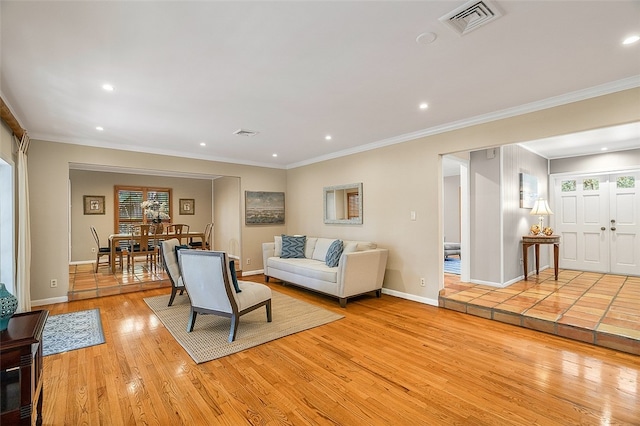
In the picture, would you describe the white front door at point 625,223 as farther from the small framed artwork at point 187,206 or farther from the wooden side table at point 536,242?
the small framed artwork at point 187,206

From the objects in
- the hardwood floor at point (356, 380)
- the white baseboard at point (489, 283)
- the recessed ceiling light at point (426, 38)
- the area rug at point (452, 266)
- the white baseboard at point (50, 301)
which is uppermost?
the recessed ceiling light at point (426, 38)

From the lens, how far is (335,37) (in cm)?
207

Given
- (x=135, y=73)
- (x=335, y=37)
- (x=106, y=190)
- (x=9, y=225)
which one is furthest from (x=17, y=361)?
(x=106, y=190)

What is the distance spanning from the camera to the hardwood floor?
1.98 m

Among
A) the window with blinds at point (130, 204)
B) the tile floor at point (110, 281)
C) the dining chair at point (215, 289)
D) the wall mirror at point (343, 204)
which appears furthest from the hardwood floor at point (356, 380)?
the window with blinds at point (130, 204)

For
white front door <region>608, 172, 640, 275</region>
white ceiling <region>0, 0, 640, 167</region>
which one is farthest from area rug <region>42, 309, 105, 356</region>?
white front door <region>608, 172, 640, 275</region>

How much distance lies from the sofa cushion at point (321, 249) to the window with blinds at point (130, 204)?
509 cm

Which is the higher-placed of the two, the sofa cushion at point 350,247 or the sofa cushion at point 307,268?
the sofa cushion at point 350,247

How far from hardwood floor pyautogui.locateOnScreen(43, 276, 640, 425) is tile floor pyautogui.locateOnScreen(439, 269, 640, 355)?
0.15 meters

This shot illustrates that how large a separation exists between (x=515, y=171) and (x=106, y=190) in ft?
31.5

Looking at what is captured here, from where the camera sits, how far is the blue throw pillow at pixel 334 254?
15.5 ft

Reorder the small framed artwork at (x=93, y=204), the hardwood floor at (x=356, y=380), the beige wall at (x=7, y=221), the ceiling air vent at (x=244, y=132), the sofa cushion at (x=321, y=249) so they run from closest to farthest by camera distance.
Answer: the hardwood floor at (x=356, y=380) < the beige wall at (x=7, y=221) < the ceiling air vent at (x=244, y=132) < the sofa cushion at (x=321, y=249) < the small framed artwork at (x=93, y=204)

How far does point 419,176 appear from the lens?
4461 mm

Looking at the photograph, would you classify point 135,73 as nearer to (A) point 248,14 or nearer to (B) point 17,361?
(A) point 248,14
